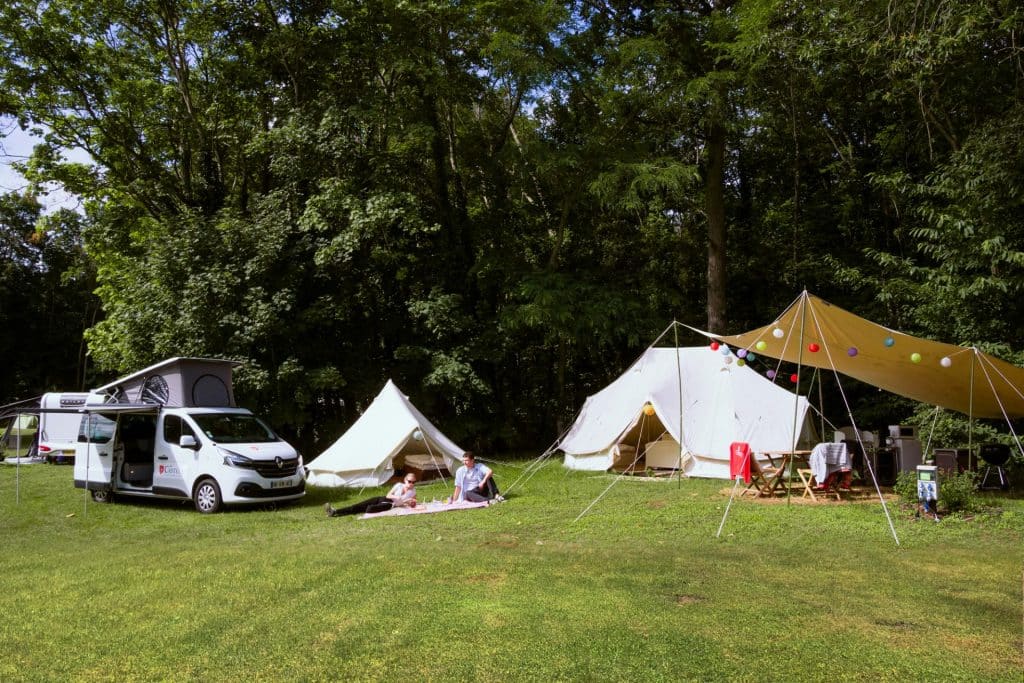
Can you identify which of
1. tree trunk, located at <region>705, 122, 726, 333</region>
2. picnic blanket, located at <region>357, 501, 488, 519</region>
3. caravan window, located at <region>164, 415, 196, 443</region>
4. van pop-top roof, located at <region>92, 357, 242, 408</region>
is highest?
tree trunk, located at <region>705, 122, 726, 333</region>

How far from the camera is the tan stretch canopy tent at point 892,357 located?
32.4 feet

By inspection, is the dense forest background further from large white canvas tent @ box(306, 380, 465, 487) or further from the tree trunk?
large white canvas tent @ box(306, 380, 465, 487)

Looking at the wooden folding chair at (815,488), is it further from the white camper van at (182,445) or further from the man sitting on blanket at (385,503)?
the white camper van at (182,445)

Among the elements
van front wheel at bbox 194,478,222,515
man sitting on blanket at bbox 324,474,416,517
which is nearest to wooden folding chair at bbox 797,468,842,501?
man sitting on blanket at bbox 324,474,416,517

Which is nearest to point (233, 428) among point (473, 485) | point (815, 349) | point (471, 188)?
point (473, 485)

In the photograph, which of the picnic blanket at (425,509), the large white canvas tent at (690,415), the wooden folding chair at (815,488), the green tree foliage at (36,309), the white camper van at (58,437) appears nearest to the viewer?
the picnic blanket at (425,509)

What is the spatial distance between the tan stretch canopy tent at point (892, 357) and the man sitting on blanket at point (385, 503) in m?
4.61

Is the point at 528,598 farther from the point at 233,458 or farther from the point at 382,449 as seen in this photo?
the point at 382,449

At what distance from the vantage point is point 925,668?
4.08 metres

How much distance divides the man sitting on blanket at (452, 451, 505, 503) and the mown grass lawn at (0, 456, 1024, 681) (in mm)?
1052

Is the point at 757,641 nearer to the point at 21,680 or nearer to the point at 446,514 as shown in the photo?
the point at 21,680

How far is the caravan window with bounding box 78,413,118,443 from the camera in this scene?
11711 millimetres

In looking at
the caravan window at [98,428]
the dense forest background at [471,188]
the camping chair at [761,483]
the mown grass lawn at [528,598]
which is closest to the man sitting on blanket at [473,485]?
the mown grass lawn at [528,598]

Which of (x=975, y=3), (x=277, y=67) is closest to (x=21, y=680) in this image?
(x=975, y=3)
